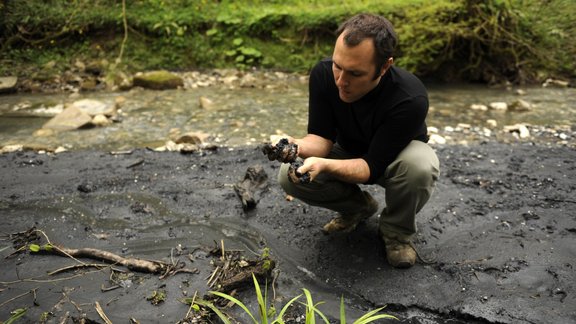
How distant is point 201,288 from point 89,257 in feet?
2.49

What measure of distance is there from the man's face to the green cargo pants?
0.46 metres

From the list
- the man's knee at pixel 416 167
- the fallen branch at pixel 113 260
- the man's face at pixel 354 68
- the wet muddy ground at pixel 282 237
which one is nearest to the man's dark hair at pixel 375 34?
the man's face at pixel 354 68

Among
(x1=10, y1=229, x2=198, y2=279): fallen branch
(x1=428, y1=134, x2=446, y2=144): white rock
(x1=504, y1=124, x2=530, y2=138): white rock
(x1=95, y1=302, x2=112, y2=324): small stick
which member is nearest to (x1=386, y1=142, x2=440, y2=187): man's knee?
(x1=10, y1=229, x2=198, y2=279): fallen branch

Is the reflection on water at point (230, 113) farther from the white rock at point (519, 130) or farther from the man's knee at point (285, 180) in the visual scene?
the man's knee at point (285, 180)

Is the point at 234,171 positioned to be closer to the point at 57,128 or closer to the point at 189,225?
the point at 189,225

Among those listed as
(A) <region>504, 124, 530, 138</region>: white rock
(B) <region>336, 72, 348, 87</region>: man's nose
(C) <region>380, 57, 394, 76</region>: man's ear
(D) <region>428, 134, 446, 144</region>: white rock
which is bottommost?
(D) <region>428, 134, 446, 144</region>: white rock

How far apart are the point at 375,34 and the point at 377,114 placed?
459 millimetres

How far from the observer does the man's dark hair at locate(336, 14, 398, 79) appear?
→ 221 cm

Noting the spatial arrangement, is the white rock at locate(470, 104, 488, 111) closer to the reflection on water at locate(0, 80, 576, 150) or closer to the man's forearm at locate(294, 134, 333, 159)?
the reflection on water at locate(0, 80, 576, 150)

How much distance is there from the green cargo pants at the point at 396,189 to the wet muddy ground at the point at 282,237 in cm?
24

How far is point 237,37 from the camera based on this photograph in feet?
24.3

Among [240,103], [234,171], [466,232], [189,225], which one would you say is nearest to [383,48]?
[466,232]

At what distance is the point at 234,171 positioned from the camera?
12.8 feet

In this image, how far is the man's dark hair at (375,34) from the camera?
2.21 metres
